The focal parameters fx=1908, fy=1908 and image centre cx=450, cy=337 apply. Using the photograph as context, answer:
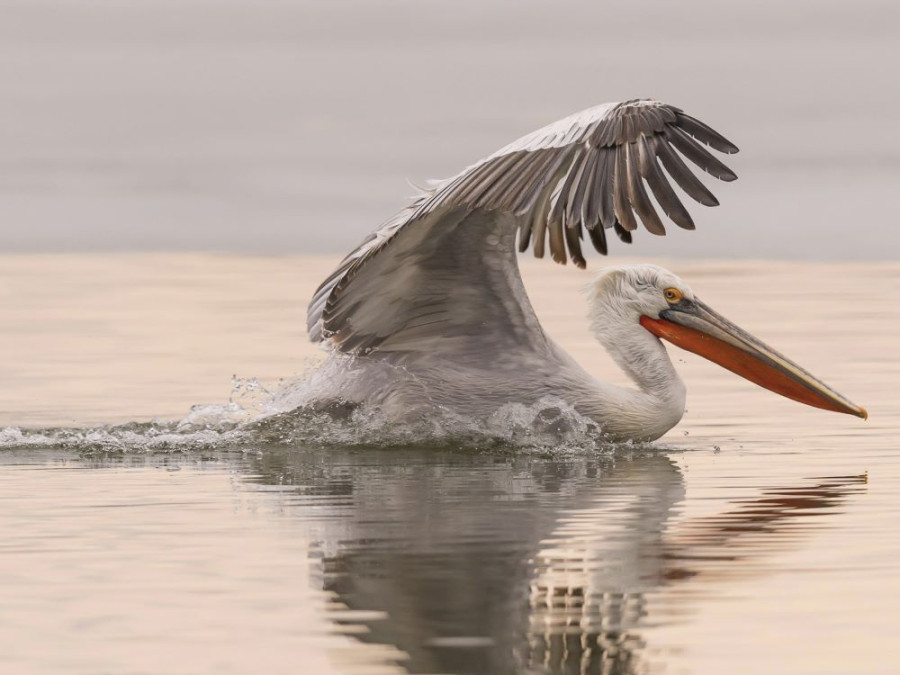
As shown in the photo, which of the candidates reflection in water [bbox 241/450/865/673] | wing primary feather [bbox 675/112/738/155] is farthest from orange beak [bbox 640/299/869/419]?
wing primary feather [bbox 675/112/738/155]

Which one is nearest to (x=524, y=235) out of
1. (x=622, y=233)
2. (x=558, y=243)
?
(x=558, y=243)

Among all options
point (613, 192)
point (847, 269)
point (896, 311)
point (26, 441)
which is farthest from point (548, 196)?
point (847, 269)

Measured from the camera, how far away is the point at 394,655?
4.58 metres

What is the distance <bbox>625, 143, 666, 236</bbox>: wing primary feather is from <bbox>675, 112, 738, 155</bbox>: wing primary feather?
1.00 feet

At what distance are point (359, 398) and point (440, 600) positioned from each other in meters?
4.89

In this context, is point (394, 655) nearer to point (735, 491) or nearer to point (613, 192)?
point (735, 491)

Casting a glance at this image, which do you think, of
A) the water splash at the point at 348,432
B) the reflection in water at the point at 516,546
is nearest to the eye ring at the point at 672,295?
the water splash at the point at 348,432

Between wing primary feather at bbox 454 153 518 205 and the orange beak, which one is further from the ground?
wing primary feather at bbox 454 153 518 205

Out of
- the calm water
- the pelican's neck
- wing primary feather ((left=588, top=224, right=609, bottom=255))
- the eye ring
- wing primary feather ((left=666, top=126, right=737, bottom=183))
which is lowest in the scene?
the calm water

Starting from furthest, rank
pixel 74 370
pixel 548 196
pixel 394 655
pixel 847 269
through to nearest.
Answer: pixel 847 269 < pixel 74 370 < pixel 548 196 < pixel 394 655

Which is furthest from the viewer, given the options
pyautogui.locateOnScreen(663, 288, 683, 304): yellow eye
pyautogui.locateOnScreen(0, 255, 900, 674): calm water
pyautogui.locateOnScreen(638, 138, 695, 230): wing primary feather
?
pyautogui.locateOnScreen(663, 288, 683, 304): yellow eye

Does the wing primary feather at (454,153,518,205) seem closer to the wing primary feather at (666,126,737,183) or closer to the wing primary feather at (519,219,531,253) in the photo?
the wing primary feather at (519,219,531,253)

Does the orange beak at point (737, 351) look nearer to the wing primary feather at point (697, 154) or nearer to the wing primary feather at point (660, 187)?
the wing primary feather at point (697, 154)

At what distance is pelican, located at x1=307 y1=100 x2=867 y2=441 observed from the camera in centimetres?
857
